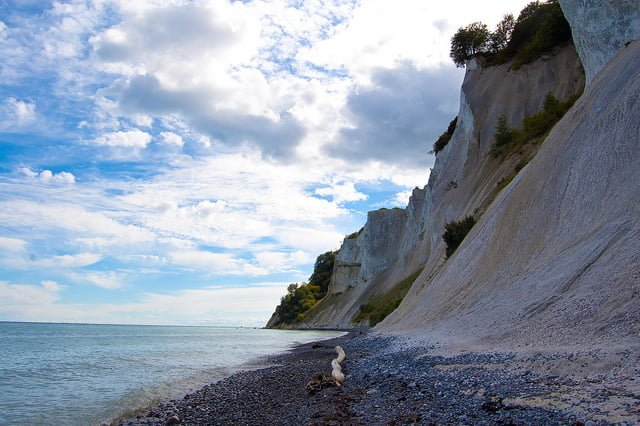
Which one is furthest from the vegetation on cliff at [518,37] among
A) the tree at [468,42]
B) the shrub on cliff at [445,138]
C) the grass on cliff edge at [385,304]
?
the grass on cliff edge at [385,304]

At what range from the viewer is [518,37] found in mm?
44750

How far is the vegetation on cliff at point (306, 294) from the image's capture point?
10238 centimetres

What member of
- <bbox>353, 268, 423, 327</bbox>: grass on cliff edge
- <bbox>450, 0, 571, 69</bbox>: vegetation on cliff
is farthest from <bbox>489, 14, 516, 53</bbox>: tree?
<bbox>353, 268, 423, 327</bbox>: grass on cliff edge

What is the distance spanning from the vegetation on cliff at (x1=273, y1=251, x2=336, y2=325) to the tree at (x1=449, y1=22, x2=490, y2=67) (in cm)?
5980

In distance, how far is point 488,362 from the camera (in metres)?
10.2

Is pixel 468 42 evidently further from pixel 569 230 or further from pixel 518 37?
pixel 569 230

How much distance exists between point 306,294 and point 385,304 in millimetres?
54792

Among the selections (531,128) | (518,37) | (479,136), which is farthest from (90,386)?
(518,37)

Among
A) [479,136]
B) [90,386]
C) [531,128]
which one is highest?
[479,136]

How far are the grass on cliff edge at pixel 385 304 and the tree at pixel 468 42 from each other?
22.3m

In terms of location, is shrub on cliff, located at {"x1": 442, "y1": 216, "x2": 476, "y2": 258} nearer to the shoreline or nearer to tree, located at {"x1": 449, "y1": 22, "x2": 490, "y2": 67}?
the shoreline

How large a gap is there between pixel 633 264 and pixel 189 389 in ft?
43.6

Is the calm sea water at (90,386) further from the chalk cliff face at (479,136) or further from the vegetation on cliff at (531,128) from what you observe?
the vegetation on cliff at (531,128)

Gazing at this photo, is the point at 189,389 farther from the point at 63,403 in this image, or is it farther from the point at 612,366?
the point at 612,366
